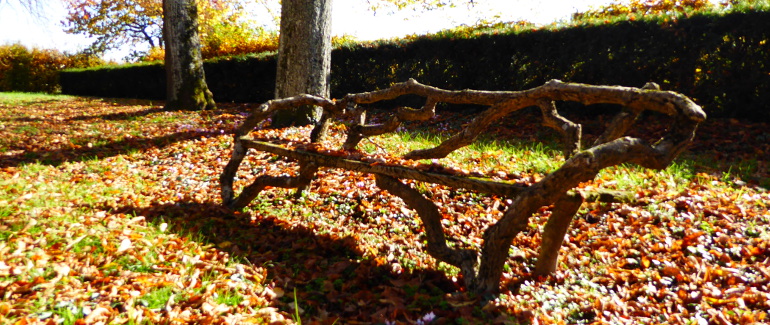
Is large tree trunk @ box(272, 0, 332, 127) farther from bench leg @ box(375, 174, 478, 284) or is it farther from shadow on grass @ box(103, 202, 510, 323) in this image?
bench leg @ box(375, 174, 478, 284)

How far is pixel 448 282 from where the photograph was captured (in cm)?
304

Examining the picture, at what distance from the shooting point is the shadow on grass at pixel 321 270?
2708 millimetres

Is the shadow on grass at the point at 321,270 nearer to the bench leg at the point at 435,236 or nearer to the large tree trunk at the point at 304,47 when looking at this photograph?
the bench leg at the point at 435,236

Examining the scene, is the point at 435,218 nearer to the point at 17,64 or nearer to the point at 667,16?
the point at 667,16

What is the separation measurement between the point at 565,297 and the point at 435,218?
35.9 inches

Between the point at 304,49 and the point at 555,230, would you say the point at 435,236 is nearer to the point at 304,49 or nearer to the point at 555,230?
the point at 555,230

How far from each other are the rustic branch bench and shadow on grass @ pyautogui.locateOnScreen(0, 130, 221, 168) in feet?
10.1

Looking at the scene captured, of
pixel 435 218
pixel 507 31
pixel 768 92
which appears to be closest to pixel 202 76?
pixel 507 31

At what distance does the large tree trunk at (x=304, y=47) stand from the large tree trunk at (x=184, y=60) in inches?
153

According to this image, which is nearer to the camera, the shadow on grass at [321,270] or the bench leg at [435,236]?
the shadow on grass at [321,270]

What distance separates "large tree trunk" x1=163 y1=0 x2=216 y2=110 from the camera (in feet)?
32.0

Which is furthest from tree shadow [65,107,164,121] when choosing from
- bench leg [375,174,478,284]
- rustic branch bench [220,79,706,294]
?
bench leg [375,174,478,284]

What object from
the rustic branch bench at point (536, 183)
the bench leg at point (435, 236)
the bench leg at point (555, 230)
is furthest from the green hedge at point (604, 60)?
the bench leg at point (435, 236)

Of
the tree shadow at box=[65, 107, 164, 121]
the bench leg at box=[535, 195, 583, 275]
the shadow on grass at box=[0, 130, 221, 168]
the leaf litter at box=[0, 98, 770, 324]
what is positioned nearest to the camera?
the leaf litter at box=[0, 98, 770, 324]
